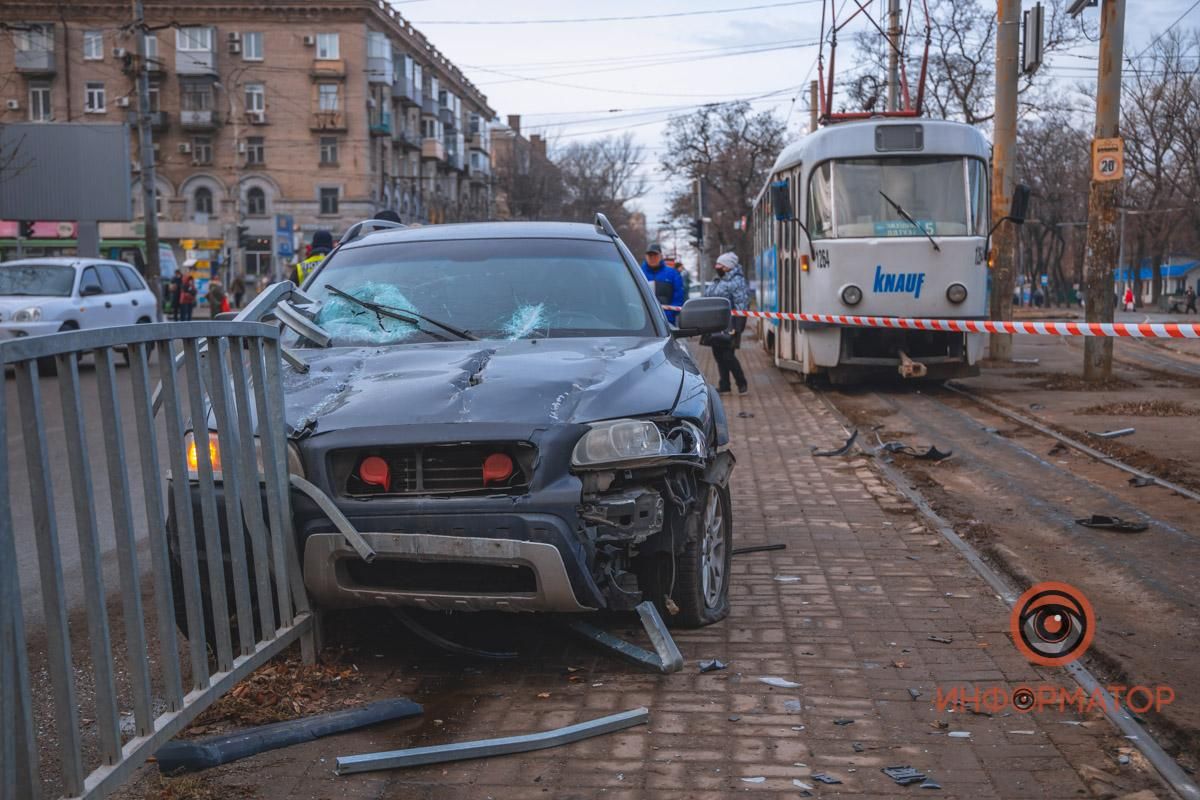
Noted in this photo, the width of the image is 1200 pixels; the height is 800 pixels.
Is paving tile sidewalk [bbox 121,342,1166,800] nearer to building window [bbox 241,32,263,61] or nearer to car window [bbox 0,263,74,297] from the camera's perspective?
car window [bbox 0,263,74,297]

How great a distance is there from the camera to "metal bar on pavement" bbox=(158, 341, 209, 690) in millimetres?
3936

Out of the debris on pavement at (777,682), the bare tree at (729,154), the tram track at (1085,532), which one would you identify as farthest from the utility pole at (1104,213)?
the bare tree at (729,154)

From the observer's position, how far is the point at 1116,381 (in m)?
17.3

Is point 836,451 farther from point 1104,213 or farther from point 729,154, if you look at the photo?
point 729,154

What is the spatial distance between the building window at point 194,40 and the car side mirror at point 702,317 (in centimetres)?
6484

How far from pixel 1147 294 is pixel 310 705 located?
118381 millimetres

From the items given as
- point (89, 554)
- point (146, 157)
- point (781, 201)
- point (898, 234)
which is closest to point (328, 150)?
point (146, 157)

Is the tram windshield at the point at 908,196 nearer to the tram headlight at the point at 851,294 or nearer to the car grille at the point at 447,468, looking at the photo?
the tram headlight at the point at 851,294

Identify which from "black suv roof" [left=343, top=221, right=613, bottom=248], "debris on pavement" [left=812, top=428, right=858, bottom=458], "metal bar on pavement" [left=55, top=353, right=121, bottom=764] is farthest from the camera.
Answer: "debris on pavement" [left=812, top=428, right=858, bottom=458]

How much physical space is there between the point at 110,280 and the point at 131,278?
3.05 feet

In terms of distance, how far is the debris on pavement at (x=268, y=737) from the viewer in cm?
390

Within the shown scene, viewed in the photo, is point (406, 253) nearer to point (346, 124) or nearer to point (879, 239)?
point (879, 239)

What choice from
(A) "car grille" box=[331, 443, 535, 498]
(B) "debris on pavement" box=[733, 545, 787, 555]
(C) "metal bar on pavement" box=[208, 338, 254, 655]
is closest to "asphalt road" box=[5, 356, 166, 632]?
(C) "metal bar on pavement" box=[208, 338, 254, 655]

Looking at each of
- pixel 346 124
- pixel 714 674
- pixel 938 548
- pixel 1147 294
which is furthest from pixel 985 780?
pixel 1147 294
